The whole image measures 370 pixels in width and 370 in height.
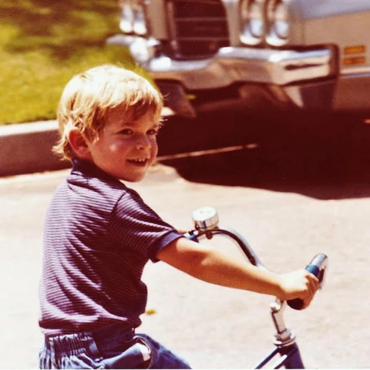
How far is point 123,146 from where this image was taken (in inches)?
78.8

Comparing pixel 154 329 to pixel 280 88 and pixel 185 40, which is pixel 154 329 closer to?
pixel 280 88

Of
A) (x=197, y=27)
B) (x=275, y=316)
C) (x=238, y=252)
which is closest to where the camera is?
(x=275, y=316)

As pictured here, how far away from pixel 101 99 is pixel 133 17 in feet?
17.7

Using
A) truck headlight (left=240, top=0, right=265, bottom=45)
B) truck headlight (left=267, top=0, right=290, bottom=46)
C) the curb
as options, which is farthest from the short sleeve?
the curb

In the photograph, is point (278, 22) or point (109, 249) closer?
point (109, 249)

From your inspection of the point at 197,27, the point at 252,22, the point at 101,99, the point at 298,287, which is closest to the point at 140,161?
the point at 101,99

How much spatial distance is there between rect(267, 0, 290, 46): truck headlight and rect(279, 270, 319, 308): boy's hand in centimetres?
392

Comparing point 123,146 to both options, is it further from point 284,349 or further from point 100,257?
point 284,349

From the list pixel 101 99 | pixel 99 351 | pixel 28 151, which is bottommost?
pixel 28 151

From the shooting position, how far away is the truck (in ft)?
18.3

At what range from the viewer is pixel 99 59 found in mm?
8898

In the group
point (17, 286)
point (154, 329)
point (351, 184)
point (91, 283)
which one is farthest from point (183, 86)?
point (91, 283)

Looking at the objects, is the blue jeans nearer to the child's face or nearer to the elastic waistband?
the elastic waistband

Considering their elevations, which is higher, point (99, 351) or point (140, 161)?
point (140, 161)
